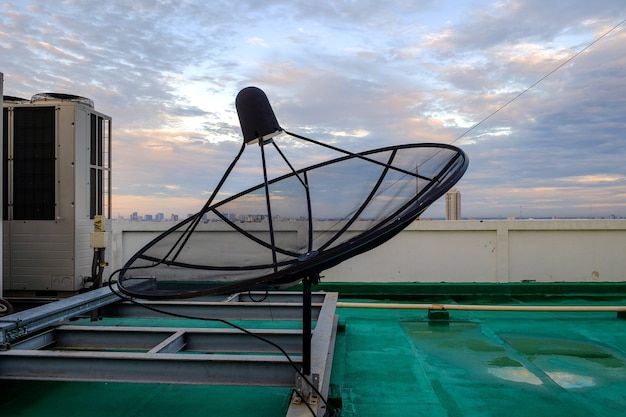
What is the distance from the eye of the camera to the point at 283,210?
3410 millimetres

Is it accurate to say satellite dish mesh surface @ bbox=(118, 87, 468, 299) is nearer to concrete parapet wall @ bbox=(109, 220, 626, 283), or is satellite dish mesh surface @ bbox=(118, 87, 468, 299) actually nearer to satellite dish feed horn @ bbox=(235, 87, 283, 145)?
satellite dish feed horn @ bbox=(235, 87, 283, 145)

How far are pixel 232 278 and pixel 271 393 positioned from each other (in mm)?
999

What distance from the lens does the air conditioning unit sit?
4.54m

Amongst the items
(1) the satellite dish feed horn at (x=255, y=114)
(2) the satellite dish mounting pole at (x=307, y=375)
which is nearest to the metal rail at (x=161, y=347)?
(2) the satellite dish mounting pole at (x=307, y=375)

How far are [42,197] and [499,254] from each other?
19.8 feet

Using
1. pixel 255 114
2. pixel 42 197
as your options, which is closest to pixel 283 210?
pixel 255 114

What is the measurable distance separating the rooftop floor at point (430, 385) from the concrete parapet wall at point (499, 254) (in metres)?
2.23

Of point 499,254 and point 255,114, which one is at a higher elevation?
point 255,114

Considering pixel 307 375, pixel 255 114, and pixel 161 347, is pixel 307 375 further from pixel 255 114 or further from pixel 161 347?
pixel 255 114

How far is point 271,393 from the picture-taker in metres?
3.24

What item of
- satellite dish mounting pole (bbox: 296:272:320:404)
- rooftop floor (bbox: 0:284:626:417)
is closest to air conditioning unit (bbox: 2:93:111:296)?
rooftop floor (bbox: 0:284:626:417)

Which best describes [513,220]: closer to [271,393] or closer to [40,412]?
[271,393]

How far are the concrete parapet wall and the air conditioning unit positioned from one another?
2679mm

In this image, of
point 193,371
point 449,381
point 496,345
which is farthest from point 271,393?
point 496,345
